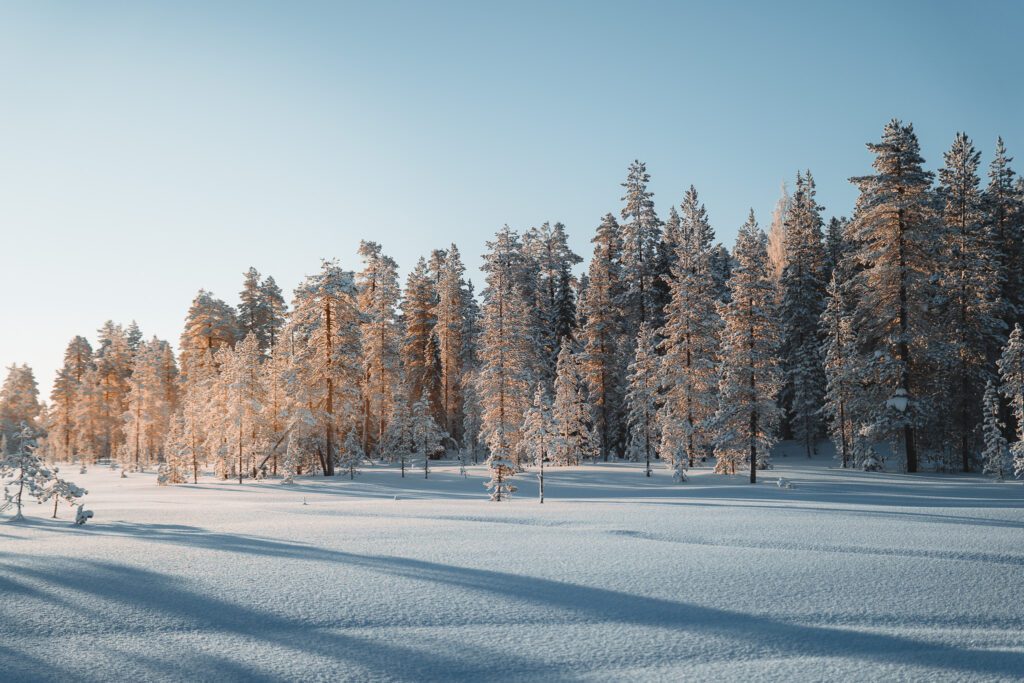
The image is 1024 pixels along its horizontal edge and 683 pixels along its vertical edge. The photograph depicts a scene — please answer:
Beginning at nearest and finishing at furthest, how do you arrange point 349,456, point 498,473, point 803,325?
point 498,473
point 349,456
point 803,325

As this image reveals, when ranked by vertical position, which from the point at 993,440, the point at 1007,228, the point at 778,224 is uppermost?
the point at 778,224

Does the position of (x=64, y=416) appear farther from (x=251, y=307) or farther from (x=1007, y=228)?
(x=1007, y=228)

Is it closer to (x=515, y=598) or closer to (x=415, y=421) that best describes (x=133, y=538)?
(x=515, y=598)

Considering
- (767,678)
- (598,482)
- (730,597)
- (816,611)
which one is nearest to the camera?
(767,678)

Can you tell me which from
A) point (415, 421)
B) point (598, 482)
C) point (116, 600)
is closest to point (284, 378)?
point (415, 421)

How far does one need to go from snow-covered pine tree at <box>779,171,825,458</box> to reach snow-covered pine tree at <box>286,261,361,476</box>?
3232 cm

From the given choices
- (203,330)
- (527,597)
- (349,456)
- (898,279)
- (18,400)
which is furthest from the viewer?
(18,400)

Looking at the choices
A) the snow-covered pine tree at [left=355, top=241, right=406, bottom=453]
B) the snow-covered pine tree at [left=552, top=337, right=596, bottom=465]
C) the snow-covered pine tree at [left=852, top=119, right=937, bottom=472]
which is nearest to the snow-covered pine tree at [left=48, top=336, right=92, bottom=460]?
the snow-covered pine tree at [left=355, top=241, right=406, bottom=453]

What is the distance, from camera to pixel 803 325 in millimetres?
55344

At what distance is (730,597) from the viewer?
10.2 meters

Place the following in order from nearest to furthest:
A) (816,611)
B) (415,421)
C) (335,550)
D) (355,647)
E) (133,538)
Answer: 1. (355,647)
2. (816,611)
3. (335,550)
4. (133,538)
5. (415,421)

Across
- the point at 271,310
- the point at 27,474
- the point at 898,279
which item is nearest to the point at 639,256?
the point at 898,279

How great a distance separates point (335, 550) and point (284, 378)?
31.3 m

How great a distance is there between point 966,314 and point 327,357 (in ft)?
128
